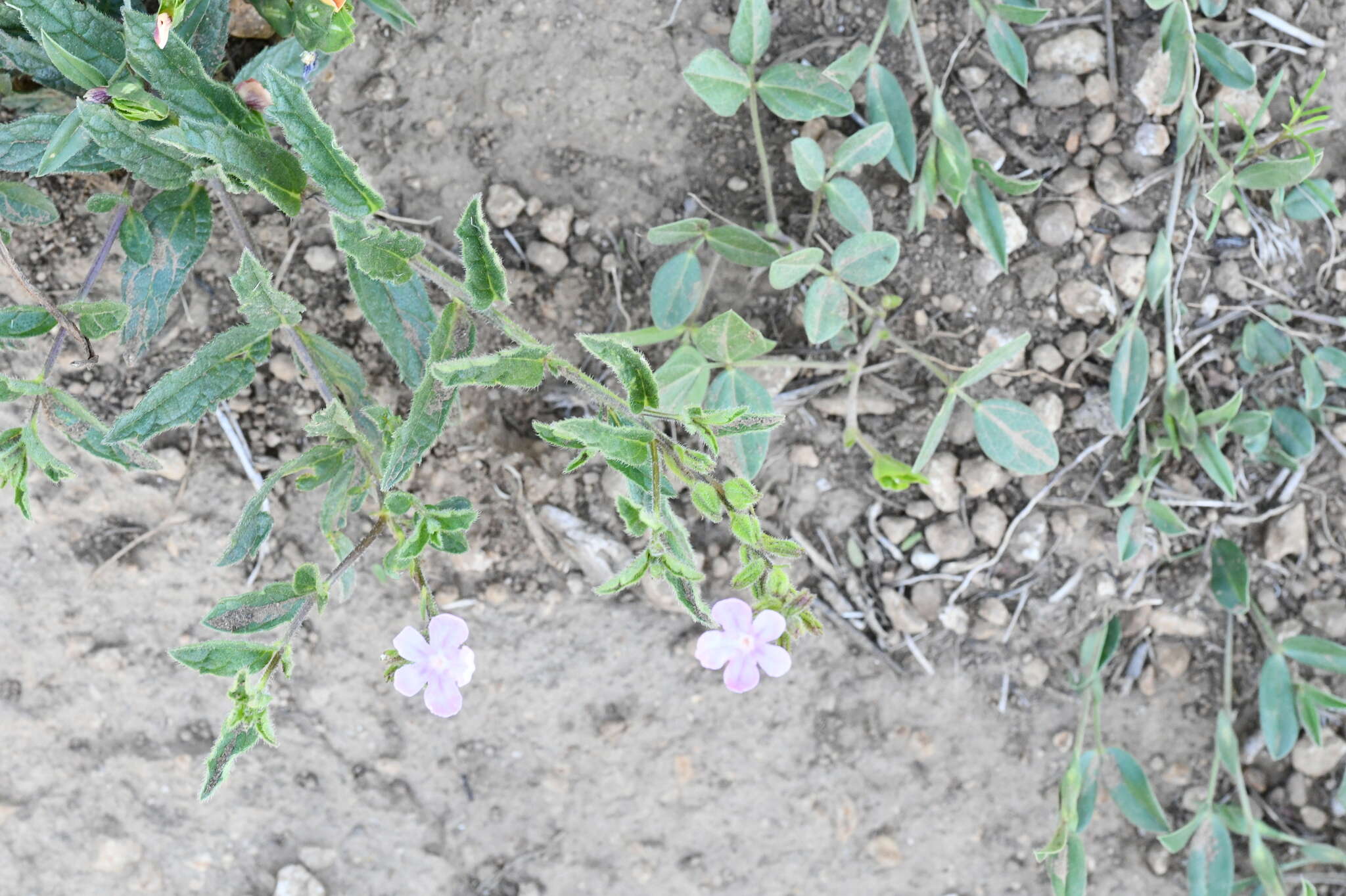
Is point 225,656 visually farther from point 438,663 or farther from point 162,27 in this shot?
point 162,27

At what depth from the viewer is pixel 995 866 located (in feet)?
9.53

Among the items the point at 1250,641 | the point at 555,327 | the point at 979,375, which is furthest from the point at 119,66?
the point at 1250,641

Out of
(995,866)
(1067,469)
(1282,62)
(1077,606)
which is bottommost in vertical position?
(995,866)

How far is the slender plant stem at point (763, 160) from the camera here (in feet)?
8.02

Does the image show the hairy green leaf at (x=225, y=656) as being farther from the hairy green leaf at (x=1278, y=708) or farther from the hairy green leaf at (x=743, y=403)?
the hairy green leaf at (x=1278, y=708)

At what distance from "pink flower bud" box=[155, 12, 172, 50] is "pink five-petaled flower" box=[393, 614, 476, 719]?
3.38 feet

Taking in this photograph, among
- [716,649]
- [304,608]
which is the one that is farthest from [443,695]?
[716,649]

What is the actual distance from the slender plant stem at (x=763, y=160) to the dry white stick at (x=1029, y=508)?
925 millimetres

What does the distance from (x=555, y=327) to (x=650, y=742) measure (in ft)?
3.52

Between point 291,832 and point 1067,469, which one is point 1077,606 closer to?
point 1067,469

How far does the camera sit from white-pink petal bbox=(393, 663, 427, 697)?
182 centimetres

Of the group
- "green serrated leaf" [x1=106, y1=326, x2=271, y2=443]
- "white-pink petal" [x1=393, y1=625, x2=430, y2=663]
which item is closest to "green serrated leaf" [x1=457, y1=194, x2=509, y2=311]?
"green serrated leaf" [x1=106, y1=326, x2=271, y2=443]

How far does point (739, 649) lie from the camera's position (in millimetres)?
1812

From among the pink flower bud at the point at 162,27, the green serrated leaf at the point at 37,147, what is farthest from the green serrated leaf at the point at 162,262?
the pink flower bud at the point at 162,27
